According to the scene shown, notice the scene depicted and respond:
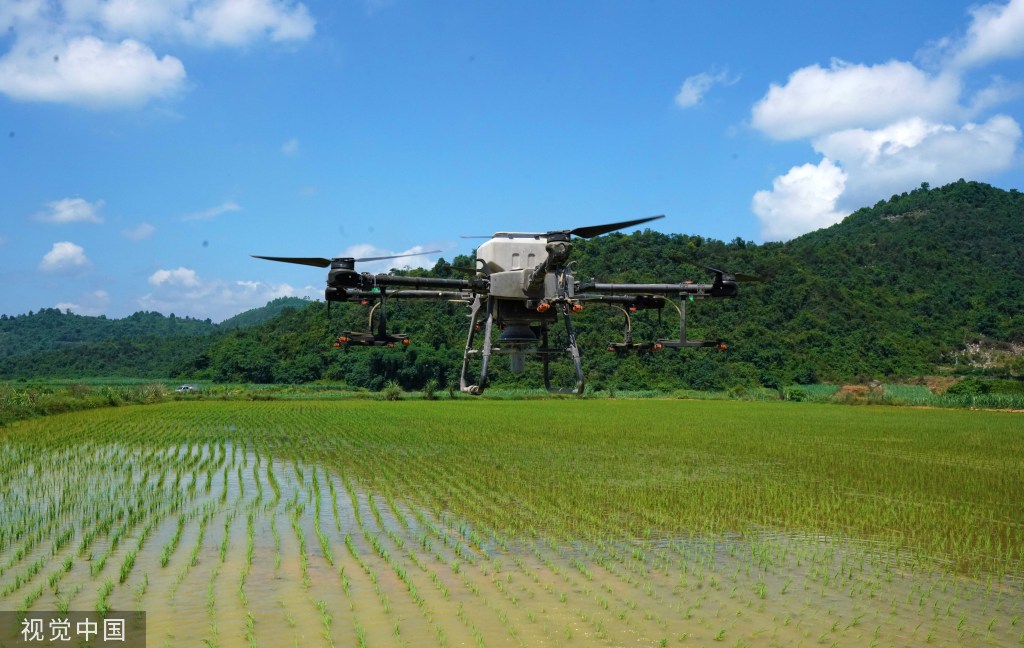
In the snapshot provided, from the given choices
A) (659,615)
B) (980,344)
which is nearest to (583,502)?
(659,615)

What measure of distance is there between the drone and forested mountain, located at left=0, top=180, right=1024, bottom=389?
23653mm

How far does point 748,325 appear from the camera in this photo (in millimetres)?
67875

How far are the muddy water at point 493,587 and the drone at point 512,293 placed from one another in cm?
423

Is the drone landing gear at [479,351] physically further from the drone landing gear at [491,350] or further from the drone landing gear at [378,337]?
the drone landing gear at [378,337]

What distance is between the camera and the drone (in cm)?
1520

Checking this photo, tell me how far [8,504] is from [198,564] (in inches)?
222

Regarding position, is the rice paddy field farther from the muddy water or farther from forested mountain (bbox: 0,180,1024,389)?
forested mountain (bbox: 0,180,1024,389)

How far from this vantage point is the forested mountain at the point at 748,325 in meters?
56.5

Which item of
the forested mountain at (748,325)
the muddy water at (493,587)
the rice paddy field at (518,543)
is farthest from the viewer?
the forested mountain at (748,325)

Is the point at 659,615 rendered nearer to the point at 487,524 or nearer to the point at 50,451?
the point at 487,524

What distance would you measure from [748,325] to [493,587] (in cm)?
6205

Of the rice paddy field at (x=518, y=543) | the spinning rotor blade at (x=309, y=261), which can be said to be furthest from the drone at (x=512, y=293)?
the rice paddy field at (x=518, y=543)

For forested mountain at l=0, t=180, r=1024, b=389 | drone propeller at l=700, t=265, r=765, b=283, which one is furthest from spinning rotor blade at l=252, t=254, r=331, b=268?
forested mountain at l=0, t=180, r=1024, b=389

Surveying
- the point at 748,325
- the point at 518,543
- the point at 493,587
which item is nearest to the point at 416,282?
the point at 518,543
